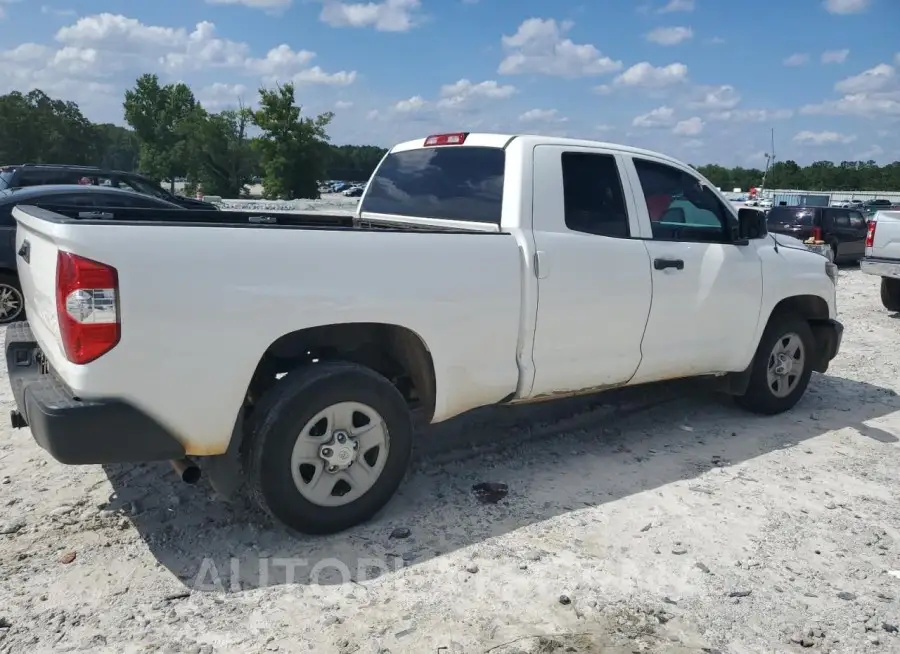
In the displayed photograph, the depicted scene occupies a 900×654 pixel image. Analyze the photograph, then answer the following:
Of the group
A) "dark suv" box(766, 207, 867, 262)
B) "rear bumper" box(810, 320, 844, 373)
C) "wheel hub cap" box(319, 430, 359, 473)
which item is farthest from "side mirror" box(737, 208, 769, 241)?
"dark suv" box(766, 207, 867, 262)

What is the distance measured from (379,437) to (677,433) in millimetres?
2736

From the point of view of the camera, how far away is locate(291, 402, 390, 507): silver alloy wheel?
3.57 meters

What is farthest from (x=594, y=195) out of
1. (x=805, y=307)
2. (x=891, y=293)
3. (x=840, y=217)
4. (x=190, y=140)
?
(x=190, y=140)

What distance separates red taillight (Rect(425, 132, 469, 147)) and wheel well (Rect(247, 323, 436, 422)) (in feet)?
5.14

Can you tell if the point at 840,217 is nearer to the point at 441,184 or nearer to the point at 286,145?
the point at 441,184

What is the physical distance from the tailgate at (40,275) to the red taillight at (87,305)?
13cm

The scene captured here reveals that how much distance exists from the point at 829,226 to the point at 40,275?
19.6 m

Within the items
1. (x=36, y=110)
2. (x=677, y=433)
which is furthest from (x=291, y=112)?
(x=677, y=433)

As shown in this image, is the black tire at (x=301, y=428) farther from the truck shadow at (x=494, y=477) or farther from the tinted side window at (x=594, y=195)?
the tinted side window at (x=594, y=195)

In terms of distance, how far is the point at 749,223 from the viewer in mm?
5387

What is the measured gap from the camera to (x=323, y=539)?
3.73m

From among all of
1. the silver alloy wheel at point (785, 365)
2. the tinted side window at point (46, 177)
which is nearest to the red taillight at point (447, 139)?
the silver alloy wheel at point (785, 365)

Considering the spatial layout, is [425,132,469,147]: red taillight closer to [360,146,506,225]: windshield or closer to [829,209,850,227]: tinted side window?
[360,146,506,225]: windshield

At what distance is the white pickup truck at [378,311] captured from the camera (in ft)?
9.96
